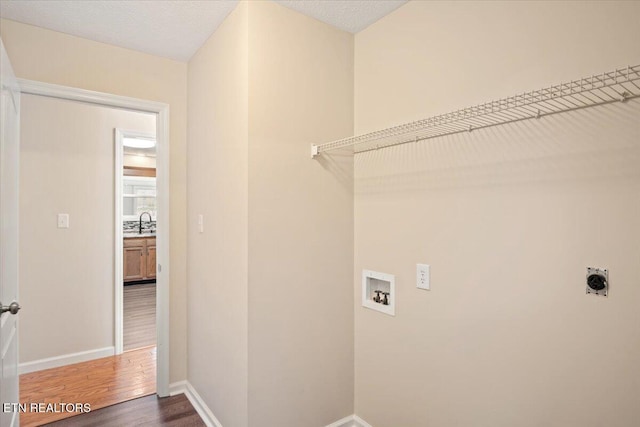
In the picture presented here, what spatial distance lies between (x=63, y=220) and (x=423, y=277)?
3080mm

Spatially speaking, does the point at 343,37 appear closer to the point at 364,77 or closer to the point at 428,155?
the point at 364,77

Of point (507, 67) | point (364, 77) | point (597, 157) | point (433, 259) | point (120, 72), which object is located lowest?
point (433, 259)

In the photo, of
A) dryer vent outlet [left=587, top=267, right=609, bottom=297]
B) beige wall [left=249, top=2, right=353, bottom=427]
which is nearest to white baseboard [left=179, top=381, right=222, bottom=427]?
beige wall [left=249, top=2, right=353, bottom=427]

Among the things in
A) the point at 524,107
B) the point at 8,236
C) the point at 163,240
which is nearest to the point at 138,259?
the point at 163,240

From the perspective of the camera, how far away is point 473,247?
5.13 ft

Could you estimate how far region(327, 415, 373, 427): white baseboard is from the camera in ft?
6.89

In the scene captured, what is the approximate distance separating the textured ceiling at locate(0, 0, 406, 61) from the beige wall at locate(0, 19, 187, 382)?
88mm

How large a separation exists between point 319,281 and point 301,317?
0.74 feet

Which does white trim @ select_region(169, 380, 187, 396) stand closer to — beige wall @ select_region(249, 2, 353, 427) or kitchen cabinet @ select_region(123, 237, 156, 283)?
beige wall @ select_region(249, 2, 353, 427)

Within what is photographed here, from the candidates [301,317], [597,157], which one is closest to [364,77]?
[597,157]

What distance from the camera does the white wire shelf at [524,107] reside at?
1.11 meters

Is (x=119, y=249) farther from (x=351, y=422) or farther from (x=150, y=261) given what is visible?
(x=150, y=261)

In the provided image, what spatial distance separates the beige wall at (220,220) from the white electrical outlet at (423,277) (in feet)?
2.92

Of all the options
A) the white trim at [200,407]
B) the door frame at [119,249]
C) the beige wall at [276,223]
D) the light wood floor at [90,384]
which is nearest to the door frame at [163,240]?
the white trim at [200,407]
